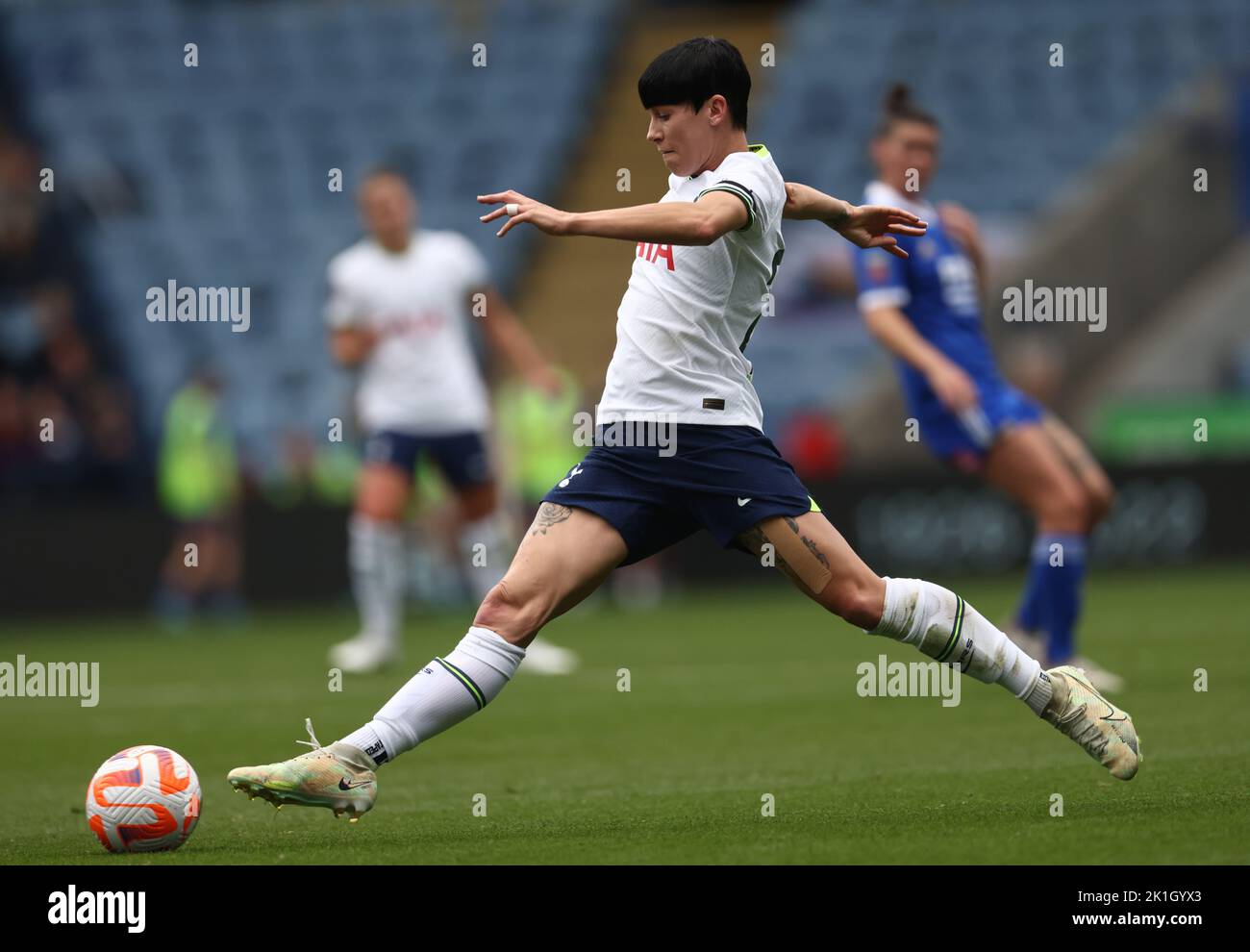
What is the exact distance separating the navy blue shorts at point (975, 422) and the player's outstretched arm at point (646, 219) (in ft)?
11.5

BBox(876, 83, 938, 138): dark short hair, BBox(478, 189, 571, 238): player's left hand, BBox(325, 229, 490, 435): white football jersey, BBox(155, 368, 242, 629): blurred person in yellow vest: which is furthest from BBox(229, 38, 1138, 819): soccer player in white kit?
BBox(155, 368, 242, 629): blurred person in yellow vest

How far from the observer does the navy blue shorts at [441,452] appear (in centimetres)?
1141

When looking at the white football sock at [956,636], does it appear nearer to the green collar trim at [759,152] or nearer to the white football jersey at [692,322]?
the white football jersey at [692,322]

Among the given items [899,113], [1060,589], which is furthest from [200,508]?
[1060,589]

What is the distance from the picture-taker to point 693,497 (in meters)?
5.74

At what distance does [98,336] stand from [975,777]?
57.9 feet

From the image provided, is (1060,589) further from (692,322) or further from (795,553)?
(692,322)

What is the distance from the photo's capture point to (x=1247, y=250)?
22.8 m

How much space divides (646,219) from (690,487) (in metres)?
0.89

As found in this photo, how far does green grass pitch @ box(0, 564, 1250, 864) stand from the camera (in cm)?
529

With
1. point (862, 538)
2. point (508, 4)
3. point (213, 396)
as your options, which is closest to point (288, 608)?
point (213, 396)

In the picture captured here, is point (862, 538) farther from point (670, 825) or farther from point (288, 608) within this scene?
point (670, 825)

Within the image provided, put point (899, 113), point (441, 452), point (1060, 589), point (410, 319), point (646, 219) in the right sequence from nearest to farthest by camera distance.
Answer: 1. point (646, 219)
2. point (1060, 589)
3. point (899, 113)
4. point (441, 452)
5. point (410, 319)

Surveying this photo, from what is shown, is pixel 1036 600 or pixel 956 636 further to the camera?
pixel 1036 600
